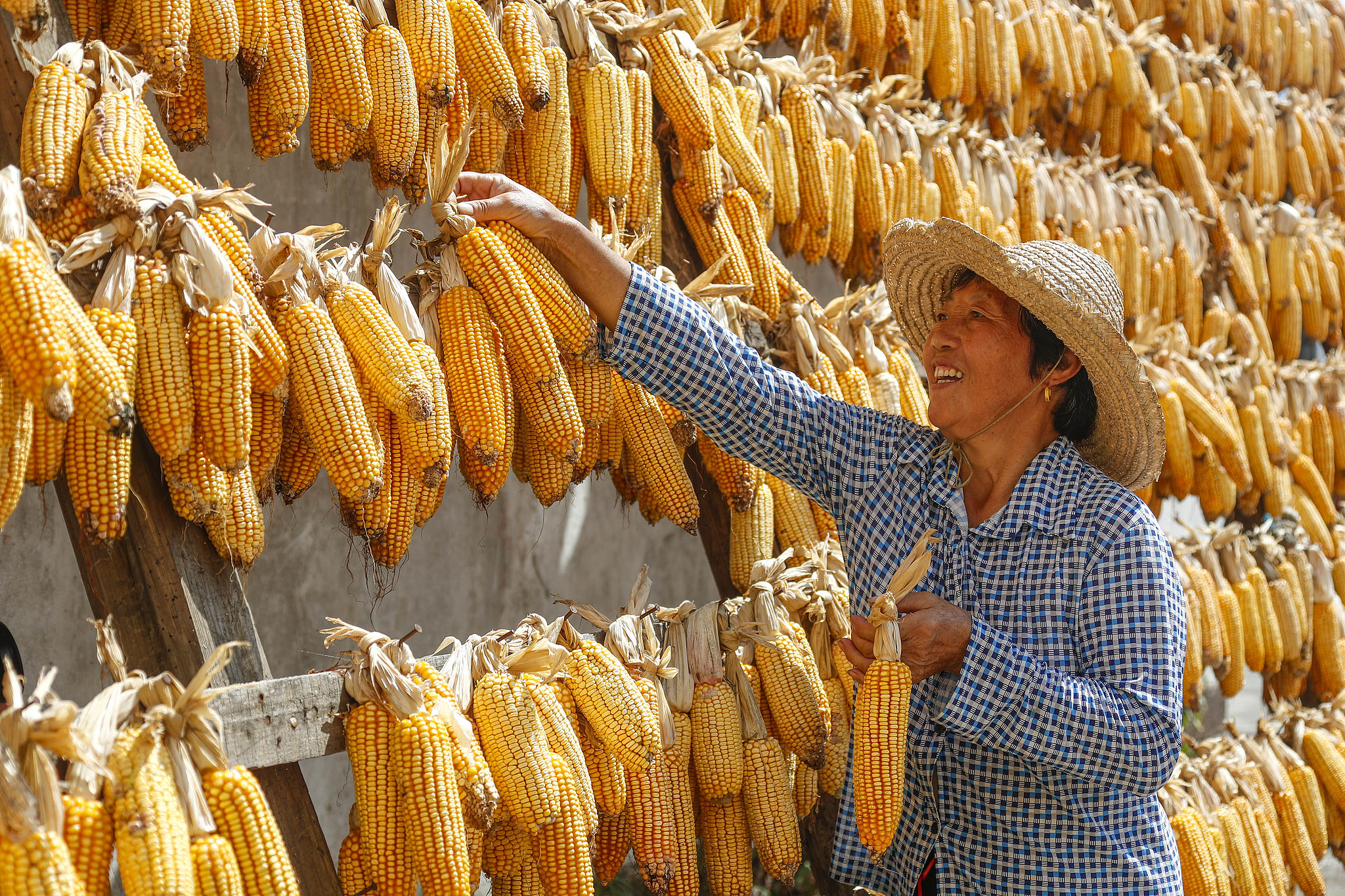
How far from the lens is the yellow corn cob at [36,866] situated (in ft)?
5.73

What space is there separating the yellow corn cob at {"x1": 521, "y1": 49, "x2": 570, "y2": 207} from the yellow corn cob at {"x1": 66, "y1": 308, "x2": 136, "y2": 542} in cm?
137

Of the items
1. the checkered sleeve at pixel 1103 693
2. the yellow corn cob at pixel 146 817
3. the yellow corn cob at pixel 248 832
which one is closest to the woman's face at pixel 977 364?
the checkered sleeve at pixel 1103 693

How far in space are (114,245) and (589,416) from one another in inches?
47.0

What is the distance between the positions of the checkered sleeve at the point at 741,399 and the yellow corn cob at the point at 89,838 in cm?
156

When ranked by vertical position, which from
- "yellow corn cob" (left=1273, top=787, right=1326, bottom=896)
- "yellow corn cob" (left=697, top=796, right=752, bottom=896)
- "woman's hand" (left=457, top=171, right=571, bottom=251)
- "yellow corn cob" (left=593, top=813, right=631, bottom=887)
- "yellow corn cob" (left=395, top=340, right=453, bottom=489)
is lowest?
"yellow corn cob" (left=1273, top=787, right=1326, bottom=896)

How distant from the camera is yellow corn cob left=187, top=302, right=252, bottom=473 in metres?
2.12

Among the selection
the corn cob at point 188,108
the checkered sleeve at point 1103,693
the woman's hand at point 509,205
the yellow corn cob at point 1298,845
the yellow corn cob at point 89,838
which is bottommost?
the yellow corn cob at point 1298,845

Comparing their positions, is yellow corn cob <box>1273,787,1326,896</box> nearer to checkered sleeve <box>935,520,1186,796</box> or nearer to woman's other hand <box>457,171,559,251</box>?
checkered sleeve <box>935,520,1186,796</box>

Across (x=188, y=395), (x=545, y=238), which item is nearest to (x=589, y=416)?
(x=545, y=238)

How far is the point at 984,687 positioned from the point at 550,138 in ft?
5.96

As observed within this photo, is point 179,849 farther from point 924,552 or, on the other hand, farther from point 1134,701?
point 1134,701

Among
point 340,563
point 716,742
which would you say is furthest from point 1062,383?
point 340,563

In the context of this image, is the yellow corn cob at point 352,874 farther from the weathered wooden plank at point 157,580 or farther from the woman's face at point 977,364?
the woman's face at point 977,364

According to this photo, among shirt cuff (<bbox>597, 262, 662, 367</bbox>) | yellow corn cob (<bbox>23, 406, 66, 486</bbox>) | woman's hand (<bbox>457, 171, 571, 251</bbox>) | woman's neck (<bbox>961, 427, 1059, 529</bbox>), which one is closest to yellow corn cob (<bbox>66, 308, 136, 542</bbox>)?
yellow corn cob (<bbox>23, 406, 66, 486</bbox>)
